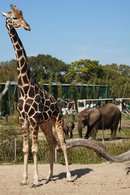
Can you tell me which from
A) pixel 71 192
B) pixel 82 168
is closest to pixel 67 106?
pixel 82 168

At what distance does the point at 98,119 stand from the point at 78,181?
10.7m

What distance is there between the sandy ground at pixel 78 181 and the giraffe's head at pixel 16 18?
10.2ft

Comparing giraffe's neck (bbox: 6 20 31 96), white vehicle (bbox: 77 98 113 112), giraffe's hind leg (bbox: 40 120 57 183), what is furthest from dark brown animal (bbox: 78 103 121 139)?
white vehicle (bbox: 77 98 113 112)

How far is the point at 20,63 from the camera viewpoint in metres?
8.65

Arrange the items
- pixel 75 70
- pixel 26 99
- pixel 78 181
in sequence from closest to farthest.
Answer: pixel 26 99 → pixel 78 181 → pixel 75 70

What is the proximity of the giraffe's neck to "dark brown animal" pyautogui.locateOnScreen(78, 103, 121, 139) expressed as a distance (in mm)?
10709

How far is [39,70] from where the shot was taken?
2520 inches

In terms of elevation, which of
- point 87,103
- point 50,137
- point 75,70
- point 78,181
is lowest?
point 78,181

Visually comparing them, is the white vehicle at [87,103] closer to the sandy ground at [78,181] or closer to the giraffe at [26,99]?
the sandy ground at [78,181]

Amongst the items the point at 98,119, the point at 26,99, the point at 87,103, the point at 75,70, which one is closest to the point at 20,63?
the point at 26,99

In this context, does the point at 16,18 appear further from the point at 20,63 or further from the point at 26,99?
the point at 26,99

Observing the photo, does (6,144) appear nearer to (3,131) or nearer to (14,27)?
(3,131)

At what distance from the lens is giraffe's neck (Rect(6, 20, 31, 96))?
8.62 meters

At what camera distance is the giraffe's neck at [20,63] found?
862 centimetres
